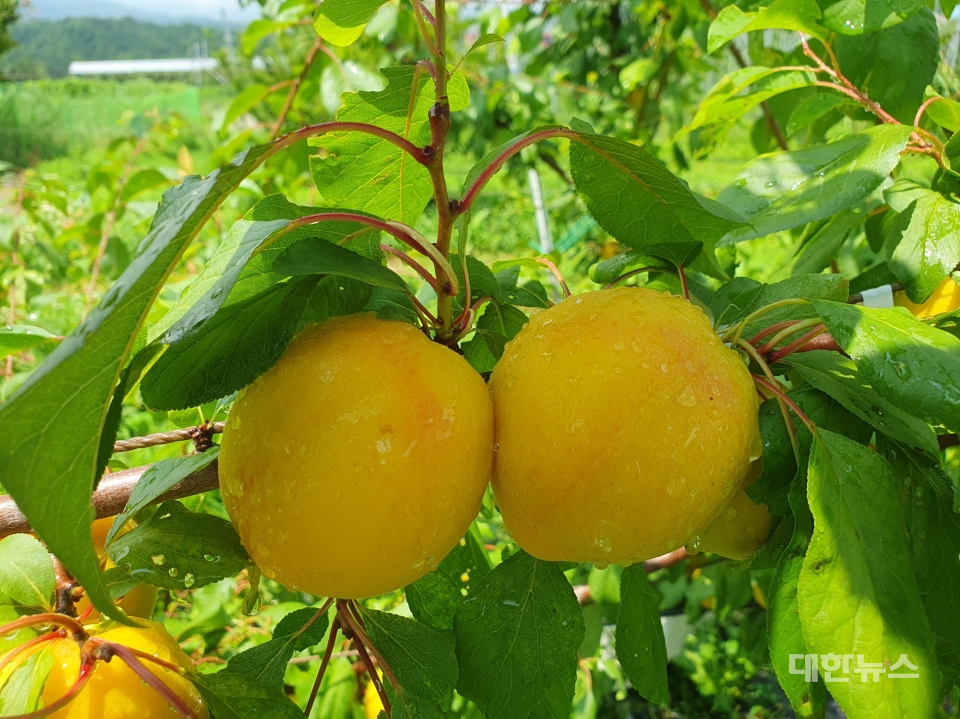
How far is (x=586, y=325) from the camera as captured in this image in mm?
473

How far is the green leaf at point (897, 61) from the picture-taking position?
85 cm

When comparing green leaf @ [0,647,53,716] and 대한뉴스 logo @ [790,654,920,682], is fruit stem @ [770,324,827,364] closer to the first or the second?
대한뉴스 logo @ [790,654,920,682]

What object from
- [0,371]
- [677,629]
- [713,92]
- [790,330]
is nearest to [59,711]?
[790,330]

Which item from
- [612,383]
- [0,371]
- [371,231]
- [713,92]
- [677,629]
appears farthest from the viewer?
[677,629]

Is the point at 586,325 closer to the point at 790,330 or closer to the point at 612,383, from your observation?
the point at 612,383

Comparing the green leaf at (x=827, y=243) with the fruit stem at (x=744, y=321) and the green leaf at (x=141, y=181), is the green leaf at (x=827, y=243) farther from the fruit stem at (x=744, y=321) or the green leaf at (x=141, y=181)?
the green leaf at (x=141, y=181)

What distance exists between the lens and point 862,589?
0.43 meters

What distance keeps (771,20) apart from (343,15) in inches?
18.5

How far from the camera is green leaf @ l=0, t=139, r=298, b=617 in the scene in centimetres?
31

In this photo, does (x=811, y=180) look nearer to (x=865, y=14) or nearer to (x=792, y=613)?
(x=865, y=14)

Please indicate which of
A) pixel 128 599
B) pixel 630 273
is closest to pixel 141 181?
pixel 128 599

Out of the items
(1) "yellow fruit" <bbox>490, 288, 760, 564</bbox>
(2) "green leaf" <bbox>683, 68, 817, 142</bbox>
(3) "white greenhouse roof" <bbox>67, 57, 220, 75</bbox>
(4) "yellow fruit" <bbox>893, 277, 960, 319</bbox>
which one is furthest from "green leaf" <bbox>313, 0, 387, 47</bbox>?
(3) "white greenhouse roof" <bbox>67, 57, 220, 75</bbox>

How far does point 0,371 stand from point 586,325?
1.57 metres

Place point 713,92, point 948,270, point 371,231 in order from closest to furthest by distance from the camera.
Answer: point 371,231 → point 948,270 → point 713,92
